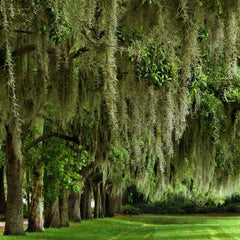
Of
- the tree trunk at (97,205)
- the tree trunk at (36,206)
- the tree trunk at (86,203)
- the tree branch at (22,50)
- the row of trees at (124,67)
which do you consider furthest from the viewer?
the tree trunk at (97,205)

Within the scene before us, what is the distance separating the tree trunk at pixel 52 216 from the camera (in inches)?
738

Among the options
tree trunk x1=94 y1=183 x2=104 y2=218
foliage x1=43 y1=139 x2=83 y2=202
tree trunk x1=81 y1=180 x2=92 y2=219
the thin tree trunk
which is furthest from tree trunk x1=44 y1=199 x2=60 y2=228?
the thin tree trunk

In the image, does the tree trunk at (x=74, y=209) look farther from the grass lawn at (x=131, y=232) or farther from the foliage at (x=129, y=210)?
the foliage at (x=129, y=210)

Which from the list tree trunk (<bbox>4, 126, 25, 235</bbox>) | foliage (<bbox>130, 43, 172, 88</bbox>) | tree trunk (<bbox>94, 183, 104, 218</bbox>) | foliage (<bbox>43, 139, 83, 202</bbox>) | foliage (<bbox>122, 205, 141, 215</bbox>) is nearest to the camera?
foliage (<bbox>130, 43, 172, 88</bbox>)

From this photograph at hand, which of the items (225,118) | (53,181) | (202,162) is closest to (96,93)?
(225,118)

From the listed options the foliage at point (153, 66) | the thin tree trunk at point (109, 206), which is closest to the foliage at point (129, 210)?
the thin tree trunk at point (109, 206)

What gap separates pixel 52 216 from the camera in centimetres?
1895

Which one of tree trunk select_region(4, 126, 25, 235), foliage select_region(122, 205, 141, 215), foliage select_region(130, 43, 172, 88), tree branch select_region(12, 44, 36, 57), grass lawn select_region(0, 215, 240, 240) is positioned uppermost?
tree branch select_region(12, 44, 36, 57)

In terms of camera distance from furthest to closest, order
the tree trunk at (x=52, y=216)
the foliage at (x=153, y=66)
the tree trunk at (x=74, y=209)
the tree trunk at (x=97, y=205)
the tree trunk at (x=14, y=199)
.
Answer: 1. the tree trunk at (x=97, y=205)
2. the tree trunk at (x=74, y=209)
3. the tree trunk at (x=52, y=216)
4. the tree trunk at (x=14, y=199)
5. the foliage at (x=153, y=66)

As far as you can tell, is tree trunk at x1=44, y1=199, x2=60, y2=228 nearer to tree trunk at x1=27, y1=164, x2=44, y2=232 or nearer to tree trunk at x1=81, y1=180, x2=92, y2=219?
tree trunk at x1=27, y1=164, x2=44, y2=232

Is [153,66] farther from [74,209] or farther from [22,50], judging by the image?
[74,209]

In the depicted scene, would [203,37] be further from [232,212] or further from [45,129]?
[232,212]

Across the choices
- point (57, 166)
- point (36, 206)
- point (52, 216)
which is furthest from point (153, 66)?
point (52, 216)

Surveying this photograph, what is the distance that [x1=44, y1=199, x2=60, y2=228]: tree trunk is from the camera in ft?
61.5
